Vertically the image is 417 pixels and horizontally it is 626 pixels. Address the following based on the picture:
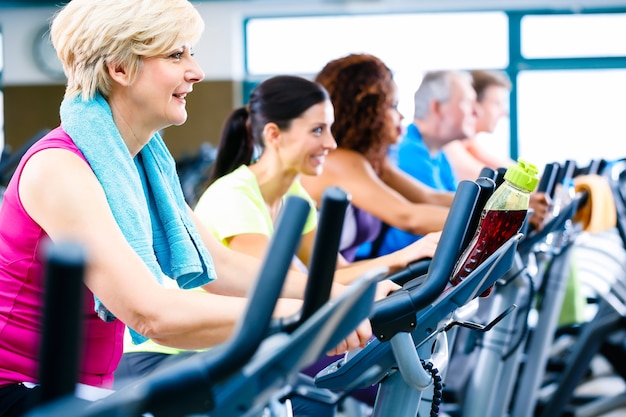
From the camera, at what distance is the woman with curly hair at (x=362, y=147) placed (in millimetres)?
2777

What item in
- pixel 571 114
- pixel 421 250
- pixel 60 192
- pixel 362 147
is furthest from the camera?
pixel 571 114

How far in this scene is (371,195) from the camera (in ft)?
9.13

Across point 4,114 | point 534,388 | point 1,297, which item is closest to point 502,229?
point 1,297

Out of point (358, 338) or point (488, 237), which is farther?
point (488, 237)

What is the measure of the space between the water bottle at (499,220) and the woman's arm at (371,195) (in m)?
1.24

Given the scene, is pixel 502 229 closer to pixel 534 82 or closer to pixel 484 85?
Result: pixel 484 85

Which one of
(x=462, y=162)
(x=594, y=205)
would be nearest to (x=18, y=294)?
(x=594, y=205)

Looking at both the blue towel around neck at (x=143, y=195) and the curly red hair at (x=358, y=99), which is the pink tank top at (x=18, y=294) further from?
the curly red hair at (x=358, y=99)

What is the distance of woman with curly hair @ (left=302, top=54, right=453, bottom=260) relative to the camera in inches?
109

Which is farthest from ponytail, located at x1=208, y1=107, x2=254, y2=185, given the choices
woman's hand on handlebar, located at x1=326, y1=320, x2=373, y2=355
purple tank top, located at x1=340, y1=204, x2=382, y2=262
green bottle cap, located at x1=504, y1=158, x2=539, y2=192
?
woman's hand on handlebar, located at x1=326, y1=320, x2=373, y2=355

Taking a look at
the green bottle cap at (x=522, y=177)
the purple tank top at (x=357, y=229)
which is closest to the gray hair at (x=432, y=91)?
the purple tank top at (x=357, y=229)

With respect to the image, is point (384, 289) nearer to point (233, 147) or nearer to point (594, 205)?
point (233, 147)

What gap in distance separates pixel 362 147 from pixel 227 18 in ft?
24.0

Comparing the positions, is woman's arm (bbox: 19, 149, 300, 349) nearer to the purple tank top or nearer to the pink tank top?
the pink tank top
